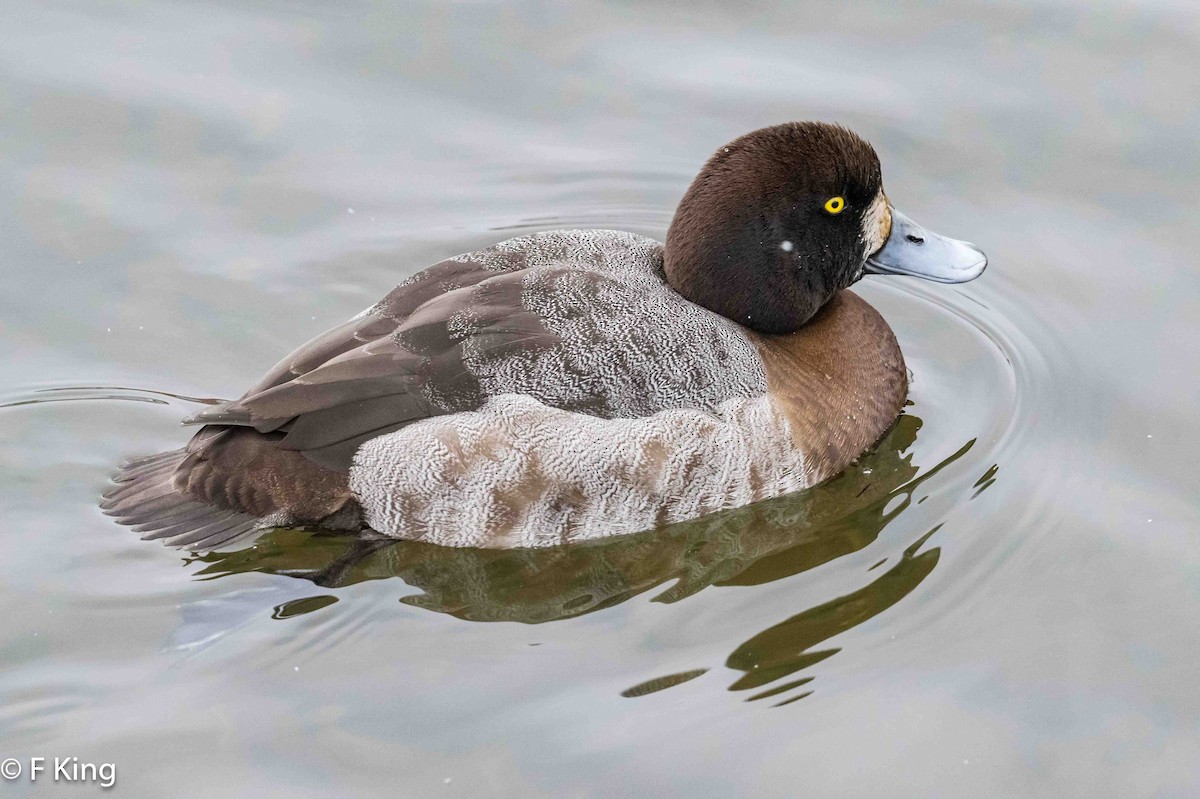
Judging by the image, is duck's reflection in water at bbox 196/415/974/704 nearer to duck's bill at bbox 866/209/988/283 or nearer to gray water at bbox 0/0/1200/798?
gray water at bbox 0/0/1200/798

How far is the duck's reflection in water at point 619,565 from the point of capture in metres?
5.34

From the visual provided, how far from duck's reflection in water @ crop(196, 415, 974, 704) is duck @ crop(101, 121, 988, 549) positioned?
77 millimetres

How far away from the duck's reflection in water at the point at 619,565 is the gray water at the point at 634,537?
1 cm

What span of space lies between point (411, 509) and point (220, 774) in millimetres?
1230

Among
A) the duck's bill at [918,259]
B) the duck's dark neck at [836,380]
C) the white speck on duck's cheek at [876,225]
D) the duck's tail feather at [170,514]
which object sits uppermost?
the white speck on duck's cheek at [876,225]

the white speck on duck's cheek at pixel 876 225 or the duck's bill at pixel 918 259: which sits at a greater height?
the white speck on duck's cheek at pixel 876 225

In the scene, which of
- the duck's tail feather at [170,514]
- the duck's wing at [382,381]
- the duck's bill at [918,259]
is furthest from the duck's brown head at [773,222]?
the duck's tail feather at [170,514]

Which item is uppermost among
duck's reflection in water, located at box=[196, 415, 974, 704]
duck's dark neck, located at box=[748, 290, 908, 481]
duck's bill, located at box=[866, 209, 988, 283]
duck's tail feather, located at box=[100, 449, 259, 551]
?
duck's bill, located at box=[866, 209, 988, 283]

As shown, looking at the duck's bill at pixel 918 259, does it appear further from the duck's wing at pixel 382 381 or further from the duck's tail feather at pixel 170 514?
the duck's tail feather at pixel 170 514

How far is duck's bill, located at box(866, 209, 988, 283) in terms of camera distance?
6254 millimetres

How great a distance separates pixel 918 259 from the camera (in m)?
6.29

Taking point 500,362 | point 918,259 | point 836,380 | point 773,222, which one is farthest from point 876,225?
point 500,362

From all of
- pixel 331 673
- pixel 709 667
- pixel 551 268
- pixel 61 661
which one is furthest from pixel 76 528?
pixel 709 667

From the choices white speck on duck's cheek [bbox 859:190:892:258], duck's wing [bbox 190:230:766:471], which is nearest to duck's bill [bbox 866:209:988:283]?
white speck on duck's cheek [bbox 859:190:892:258]
